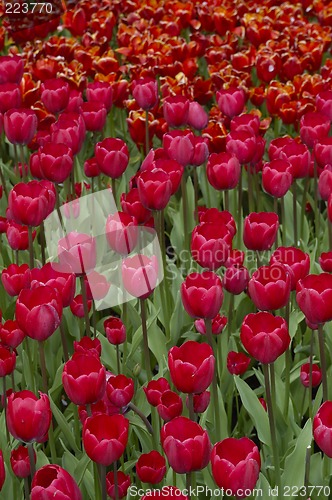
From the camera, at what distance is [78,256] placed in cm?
172

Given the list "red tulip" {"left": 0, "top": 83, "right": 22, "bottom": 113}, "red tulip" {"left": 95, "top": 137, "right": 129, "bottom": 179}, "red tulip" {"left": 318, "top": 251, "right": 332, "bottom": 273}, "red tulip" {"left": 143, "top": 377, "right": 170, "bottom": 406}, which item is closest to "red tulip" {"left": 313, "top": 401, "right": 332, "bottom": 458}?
"red tulip" {"left": 143, "top": 377, "right": 170, "bottom": 406}

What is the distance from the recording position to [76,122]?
7.59 ft

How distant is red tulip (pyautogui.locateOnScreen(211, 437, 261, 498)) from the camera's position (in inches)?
50.3

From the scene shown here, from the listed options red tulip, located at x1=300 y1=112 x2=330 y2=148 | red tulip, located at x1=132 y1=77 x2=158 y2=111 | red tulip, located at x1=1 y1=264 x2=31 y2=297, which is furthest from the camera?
red tulip, located at x1=132 y1=77 x2=158 y2=111

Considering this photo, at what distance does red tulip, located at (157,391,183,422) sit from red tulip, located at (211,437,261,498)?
0.22m

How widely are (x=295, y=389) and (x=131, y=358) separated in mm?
421

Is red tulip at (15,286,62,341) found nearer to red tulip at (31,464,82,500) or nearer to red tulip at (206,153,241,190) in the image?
red tulip at (31,464,82,500)

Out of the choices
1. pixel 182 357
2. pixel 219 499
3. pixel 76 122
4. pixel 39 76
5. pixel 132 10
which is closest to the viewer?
pixel 182 357

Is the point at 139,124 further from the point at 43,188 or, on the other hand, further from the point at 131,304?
the point at 43,188

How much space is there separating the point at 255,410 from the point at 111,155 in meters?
0.72

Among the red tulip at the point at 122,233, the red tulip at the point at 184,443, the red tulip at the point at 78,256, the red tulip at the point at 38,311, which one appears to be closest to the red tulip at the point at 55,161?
the red tulip at the point at 122,233

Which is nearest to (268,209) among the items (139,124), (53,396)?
(139,124)

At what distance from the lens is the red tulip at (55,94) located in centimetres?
264

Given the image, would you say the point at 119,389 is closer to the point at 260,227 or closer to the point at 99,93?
the point at 260,227
